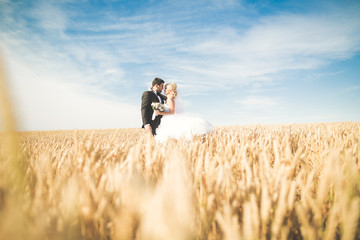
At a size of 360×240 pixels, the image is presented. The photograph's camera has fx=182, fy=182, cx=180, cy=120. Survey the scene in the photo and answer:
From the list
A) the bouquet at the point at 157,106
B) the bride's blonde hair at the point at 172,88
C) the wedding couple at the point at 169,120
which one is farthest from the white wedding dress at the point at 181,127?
the bride's blonde hair at the point at 172,88

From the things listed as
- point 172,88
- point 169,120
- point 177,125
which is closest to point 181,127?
point 177,125

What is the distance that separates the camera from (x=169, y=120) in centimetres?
489

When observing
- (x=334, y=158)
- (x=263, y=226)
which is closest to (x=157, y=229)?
(x=263, y=226)

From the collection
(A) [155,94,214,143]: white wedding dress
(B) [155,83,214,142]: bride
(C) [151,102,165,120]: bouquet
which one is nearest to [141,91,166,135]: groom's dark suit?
(C) [151,102,165,120]: bouquet

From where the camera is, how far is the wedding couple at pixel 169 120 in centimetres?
419

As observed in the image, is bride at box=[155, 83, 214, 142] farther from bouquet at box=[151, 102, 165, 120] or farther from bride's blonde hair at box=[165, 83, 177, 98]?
bouquet at box=[151, 102, 165, 120]

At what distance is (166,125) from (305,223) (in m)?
4.24

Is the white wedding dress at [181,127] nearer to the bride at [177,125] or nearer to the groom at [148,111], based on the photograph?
the bride at [177,125]

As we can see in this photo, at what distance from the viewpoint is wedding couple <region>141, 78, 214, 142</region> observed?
419 centimetres

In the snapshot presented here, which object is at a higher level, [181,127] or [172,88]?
[172,88]

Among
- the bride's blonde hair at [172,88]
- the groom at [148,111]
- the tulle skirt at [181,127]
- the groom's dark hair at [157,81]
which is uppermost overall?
the groom's dark hair at [157,81]

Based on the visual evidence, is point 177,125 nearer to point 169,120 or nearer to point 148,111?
point 169,120

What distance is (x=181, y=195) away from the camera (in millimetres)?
511

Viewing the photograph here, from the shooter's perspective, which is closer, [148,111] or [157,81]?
[148,111]
